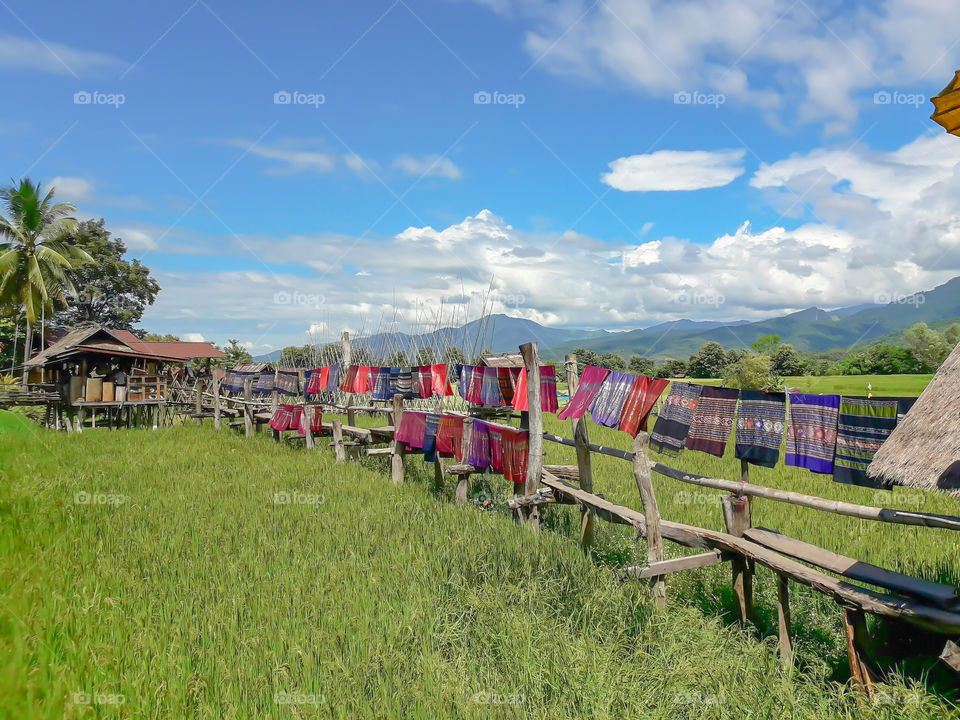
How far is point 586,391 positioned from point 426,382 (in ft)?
16.8

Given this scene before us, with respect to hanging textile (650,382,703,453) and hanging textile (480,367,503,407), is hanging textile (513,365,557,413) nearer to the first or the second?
hanging textile (480,367,503,407)

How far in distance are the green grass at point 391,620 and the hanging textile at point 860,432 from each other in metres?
1.23

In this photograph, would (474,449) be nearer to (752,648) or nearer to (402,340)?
(752,648)

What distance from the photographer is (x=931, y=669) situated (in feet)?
11.5

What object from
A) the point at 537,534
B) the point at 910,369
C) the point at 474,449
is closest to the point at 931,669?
the point at 537,534

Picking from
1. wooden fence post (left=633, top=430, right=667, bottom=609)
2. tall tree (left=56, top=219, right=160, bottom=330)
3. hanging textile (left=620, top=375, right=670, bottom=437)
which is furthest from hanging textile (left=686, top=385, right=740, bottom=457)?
tall tree (left=56, top=219, right=160, bottom=330)

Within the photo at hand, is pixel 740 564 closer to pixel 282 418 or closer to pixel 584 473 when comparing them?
pixel 584 473

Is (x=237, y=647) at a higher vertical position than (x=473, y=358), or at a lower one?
lower

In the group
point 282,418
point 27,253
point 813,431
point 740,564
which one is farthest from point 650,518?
point 27,253

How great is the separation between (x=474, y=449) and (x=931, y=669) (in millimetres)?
5414

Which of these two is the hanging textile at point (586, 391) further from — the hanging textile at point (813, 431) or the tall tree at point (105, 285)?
the tall tree at point (105, 285)

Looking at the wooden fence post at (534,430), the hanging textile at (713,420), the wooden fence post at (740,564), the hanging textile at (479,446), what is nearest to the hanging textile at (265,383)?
the hanging textile at (479,446)

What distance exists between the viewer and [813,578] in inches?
149

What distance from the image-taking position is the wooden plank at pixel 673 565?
4.56m
